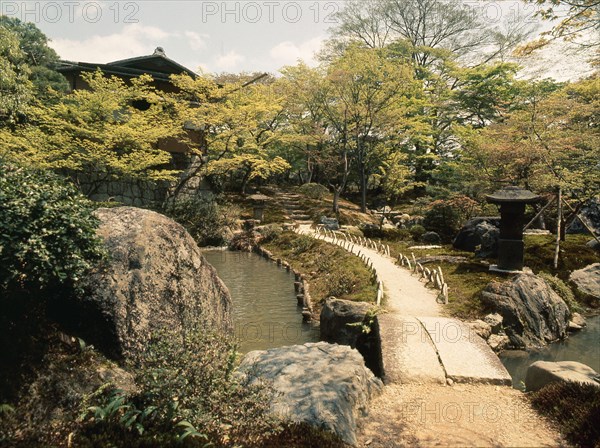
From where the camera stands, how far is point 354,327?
913 cm

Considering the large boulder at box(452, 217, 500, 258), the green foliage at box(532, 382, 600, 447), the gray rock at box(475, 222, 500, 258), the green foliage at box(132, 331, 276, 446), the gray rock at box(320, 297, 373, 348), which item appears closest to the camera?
the green foliage at box(132, 331, 276, 446)

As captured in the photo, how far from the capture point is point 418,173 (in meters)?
39.4

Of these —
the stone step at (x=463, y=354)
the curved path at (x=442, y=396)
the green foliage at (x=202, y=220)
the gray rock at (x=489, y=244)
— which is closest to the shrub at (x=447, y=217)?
the gray rock at (x=489, y=244)

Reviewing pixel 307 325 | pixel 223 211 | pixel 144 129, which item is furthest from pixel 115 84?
pixel 307 325

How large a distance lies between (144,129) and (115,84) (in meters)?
3.08

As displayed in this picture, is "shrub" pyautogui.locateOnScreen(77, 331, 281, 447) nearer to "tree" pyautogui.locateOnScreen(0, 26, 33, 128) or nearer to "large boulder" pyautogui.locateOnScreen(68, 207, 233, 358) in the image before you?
"large boulder" pyautogui.locateOnScreen(68, 207, 233, 358)

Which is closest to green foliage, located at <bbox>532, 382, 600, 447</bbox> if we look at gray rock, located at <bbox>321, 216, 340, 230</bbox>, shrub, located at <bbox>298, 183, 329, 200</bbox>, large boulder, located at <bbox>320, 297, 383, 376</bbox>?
large boulder, located at <bbox>320, 297, 383, 376</bbox>

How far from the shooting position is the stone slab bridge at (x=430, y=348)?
7.01m

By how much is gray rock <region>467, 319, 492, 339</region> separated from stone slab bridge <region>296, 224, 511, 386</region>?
395 millimetres

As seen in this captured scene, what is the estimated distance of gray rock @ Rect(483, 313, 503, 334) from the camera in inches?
384

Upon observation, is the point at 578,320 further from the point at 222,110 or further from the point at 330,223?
the point at 222,110

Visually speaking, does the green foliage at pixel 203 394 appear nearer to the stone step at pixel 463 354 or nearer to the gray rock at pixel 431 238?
the stone step at pixel 463 354

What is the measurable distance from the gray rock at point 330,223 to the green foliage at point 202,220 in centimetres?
698

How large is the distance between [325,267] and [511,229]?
7.93 metres
